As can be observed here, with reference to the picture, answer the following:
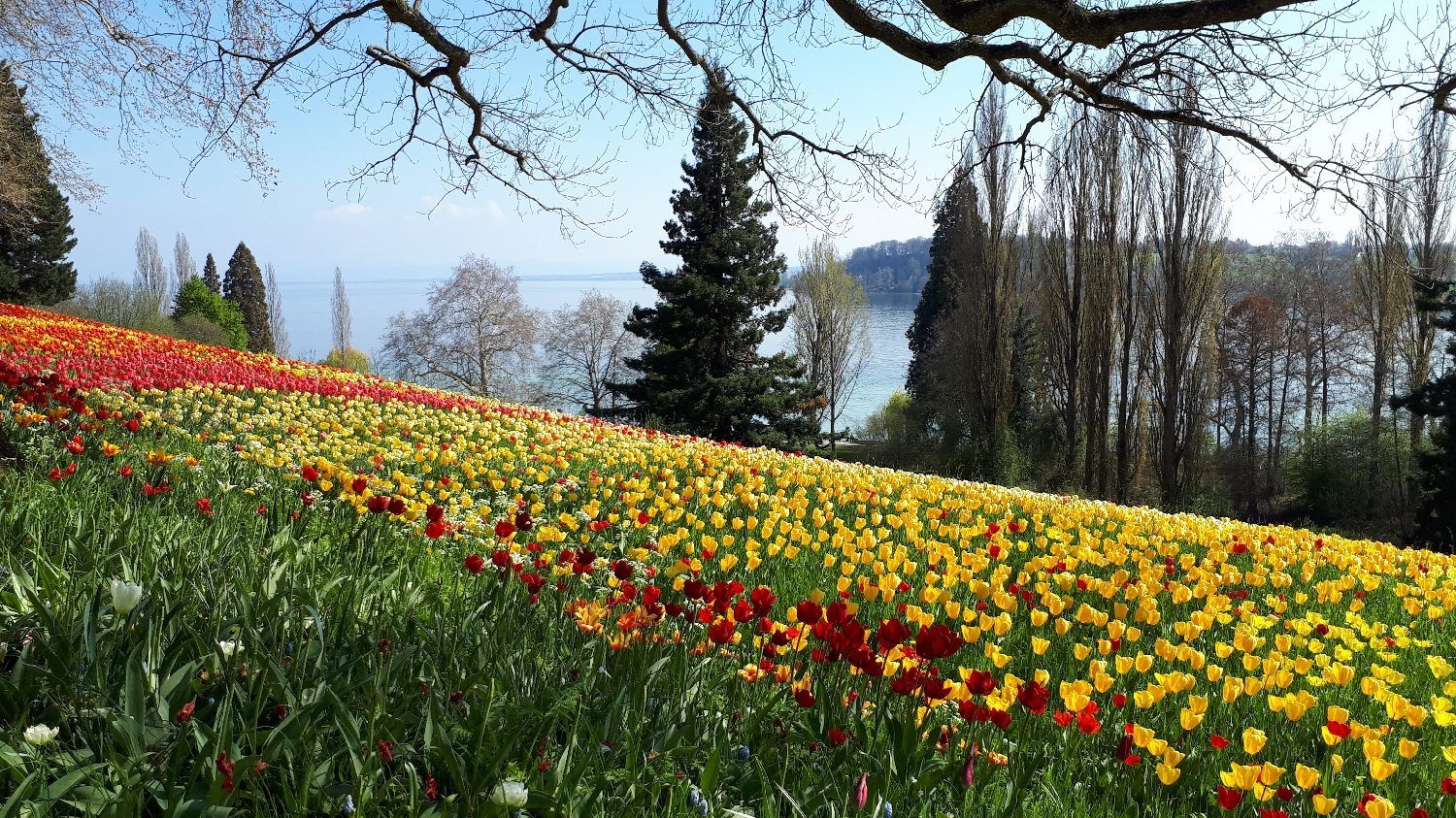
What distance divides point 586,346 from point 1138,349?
78.1 ft

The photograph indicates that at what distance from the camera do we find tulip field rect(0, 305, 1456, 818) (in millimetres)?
1773

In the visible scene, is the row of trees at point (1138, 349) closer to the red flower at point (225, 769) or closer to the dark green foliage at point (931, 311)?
the dark green foliage at point (931, 311)

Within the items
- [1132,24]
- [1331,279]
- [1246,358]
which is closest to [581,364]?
[1246,358]

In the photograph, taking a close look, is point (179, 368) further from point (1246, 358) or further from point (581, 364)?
point (1246, 358)

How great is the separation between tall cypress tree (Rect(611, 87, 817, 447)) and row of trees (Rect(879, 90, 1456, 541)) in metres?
5.25

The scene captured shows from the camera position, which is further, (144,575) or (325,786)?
(144,575)

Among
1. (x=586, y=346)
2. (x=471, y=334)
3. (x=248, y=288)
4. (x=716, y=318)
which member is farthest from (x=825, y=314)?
(x=248, y=288)

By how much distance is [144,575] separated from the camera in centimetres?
245

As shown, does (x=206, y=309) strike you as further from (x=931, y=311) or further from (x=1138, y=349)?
(x=1138, y=349)

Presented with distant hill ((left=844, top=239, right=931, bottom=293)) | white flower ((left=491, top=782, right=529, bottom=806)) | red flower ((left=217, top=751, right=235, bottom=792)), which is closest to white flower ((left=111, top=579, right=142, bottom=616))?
red flower ((left=217, top=751, right=235, bottom=792))

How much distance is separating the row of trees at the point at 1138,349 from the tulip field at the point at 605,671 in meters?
12.3

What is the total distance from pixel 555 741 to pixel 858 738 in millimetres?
774

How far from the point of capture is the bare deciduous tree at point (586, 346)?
123ft

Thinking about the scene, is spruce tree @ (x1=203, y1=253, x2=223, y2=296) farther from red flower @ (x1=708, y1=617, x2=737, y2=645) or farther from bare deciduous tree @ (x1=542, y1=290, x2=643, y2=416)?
red flower @ (x1=708, y1=617, x2=737, y2=645)
